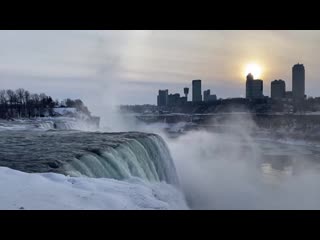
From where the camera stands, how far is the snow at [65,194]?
554cm

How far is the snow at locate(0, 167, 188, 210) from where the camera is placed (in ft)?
18.2

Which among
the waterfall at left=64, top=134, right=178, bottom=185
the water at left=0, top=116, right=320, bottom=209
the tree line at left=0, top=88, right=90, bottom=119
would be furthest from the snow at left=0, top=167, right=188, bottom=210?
the tree line at left=0, top=88, right=90, bottom=119

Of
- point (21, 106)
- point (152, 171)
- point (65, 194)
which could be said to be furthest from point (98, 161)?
point (21, 106)

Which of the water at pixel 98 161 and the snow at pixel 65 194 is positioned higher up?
the snow at pixel 65 194

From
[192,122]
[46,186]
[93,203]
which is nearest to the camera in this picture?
[93,203]

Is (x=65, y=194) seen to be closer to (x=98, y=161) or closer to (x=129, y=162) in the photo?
(x=98, y=161)

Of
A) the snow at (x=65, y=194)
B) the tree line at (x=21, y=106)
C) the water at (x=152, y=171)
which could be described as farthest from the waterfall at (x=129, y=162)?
the tree line at (x=21, y=106)

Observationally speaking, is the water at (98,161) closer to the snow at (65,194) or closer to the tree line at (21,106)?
the snow at (65,194)

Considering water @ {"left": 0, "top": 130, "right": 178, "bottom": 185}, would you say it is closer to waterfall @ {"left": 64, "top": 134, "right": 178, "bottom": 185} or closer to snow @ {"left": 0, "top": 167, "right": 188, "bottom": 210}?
waterfall @ {"left": 64, "top": 134, "right": 178, "bottom": 185}
